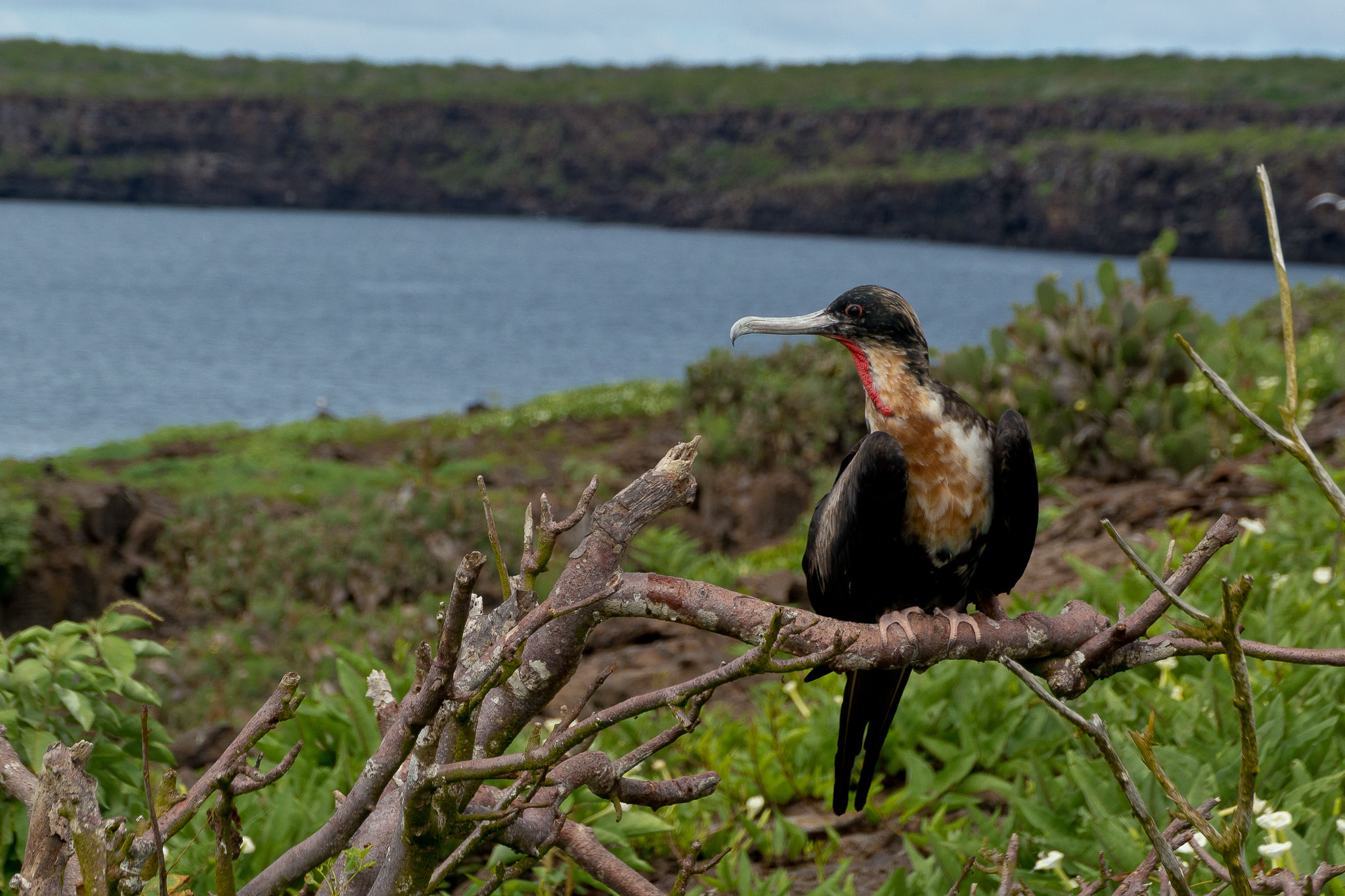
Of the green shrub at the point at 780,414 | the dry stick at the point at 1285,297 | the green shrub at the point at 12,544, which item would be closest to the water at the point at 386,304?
the green shrub at the point at 780,414

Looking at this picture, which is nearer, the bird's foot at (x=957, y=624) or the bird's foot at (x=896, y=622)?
the bird's foot at (x=896, y=622)

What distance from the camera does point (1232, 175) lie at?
72.0 meters

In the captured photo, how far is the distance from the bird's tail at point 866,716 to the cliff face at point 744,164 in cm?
7346

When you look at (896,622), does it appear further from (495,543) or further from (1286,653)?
(495,543)

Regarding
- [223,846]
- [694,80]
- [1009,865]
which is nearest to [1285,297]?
[1009,865]

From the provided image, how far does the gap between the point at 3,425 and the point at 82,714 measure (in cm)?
2112

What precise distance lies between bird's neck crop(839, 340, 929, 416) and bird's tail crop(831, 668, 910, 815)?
40cm

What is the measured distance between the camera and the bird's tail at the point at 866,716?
5.63 feet

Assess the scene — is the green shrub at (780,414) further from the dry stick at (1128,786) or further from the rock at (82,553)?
the dry stick at (1128,786)

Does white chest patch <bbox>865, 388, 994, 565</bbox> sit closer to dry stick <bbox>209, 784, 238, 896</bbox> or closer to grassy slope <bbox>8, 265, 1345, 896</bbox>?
grassy slope <bbox>8, 265, 1345, 896</bbox>

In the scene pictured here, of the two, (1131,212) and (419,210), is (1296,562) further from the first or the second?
(419,210)

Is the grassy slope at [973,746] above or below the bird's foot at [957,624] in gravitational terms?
below

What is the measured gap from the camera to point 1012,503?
1.81m

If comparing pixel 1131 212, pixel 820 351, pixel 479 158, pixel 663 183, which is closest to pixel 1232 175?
pixel 1131 212
